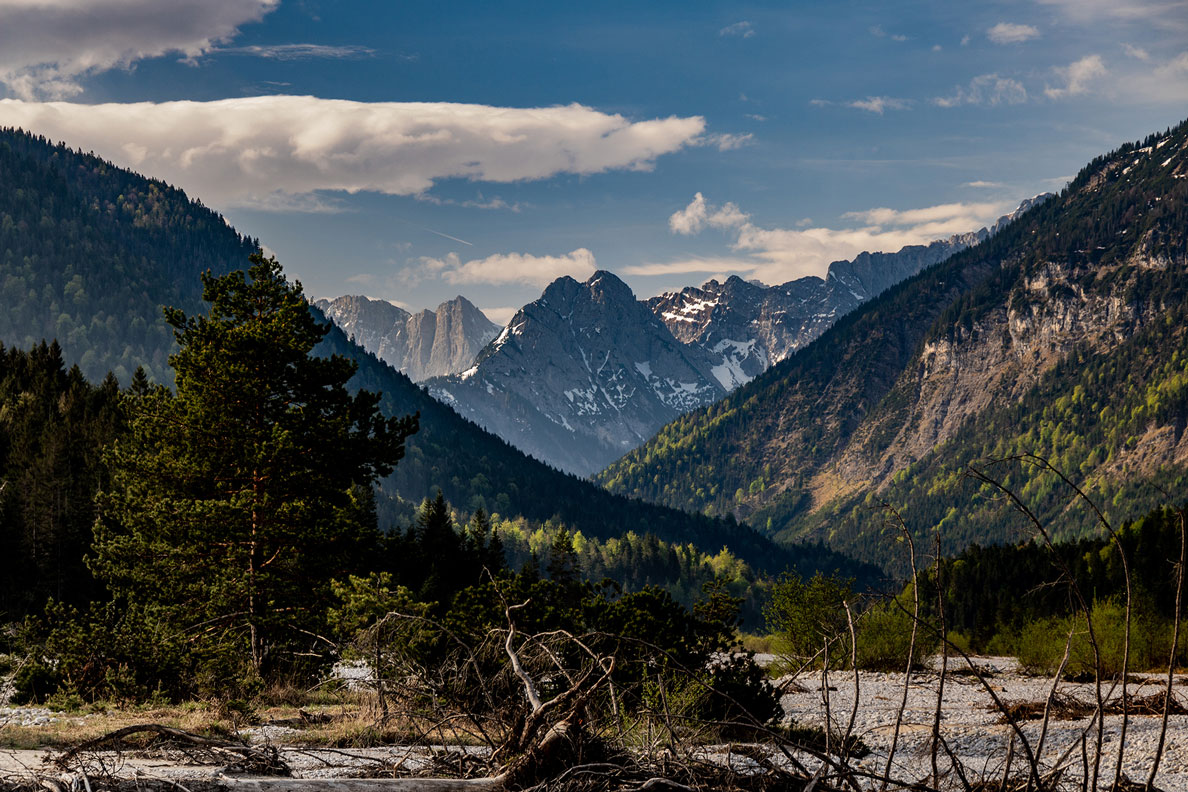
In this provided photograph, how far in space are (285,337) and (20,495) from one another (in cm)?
2722

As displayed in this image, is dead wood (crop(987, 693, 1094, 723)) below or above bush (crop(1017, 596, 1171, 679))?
above

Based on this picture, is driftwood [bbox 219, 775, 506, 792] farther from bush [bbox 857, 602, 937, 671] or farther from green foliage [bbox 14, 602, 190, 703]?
bush [bbox 857, 602, 937, 671]

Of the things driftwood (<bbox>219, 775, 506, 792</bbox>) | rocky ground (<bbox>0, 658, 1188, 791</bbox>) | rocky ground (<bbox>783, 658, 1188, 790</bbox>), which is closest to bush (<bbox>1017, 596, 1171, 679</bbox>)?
rocky ground (<bbox>783, 658, 1188, 790</bbox>)

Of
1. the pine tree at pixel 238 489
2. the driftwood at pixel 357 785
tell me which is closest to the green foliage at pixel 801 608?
the pine tree at pixel 238 489

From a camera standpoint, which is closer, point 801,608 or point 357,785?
point 357,785

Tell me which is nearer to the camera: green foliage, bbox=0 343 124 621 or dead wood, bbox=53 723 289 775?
dead wood, bbox=53 723 289 775

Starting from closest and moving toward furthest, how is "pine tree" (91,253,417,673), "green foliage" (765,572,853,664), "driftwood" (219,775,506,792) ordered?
1. "driftwood" (219,775,506,792)
2. "pine tree" (91,253,417,673)
3. "green foliage" (765,572,853,664)

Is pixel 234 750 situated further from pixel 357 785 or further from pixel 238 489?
pixel 238 489

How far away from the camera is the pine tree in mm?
23953

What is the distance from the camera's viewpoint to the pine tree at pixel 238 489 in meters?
24.0

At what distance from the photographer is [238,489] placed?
25.4 meters

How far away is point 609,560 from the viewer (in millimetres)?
188125

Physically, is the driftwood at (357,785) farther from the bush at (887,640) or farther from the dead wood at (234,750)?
the bush at (887,640)

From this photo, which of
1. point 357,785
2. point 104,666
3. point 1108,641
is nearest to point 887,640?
point 1108,641
